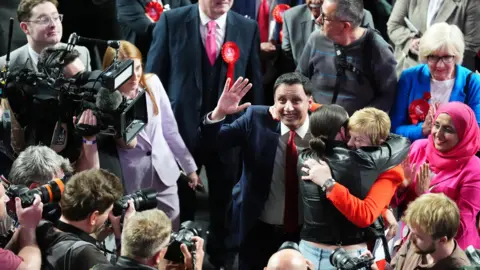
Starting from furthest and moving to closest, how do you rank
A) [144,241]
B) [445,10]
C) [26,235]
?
[445,10] → [26,235] → [144,241]

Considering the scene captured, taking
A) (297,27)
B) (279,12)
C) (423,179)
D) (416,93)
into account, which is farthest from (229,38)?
(423,179)

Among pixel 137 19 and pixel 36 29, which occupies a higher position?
pixel 36 29

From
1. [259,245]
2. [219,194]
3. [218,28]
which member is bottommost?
[219,194]

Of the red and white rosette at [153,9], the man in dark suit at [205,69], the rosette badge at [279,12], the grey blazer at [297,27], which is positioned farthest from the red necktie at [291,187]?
the red and white rosette at [153,9]

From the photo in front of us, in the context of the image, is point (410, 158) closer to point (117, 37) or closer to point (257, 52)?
point (257, 52)

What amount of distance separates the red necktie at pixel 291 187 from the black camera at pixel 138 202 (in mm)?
855

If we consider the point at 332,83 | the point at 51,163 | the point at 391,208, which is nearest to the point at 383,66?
the point at 332,83

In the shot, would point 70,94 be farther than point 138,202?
Yes

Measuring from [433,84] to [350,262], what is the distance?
1.85 metres

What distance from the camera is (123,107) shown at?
4.78m

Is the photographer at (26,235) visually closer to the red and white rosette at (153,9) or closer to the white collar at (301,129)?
the white collar at (301,129)

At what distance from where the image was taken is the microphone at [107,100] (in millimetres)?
4656

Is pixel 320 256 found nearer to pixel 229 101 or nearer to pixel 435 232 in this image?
pixel 435 232

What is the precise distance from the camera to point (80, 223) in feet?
13.5
